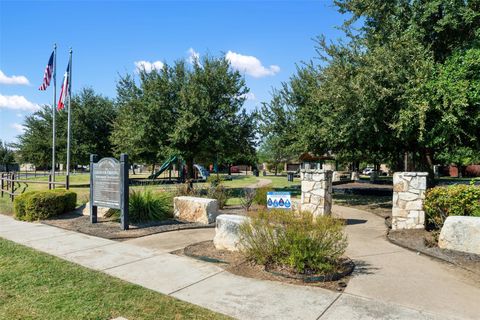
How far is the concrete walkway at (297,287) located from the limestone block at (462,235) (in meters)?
0.69

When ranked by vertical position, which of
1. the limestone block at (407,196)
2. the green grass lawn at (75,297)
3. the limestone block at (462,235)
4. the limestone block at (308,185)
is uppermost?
the limestone block at (308,185)

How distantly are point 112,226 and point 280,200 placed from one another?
4365 mm

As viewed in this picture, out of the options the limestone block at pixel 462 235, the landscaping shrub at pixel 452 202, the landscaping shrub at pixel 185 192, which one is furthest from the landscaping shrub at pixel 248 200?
the limestone block at pixel 462 235

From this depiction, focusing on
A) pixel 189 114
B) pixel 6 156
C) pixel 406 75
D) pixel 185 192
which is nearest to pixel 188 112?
pixel 189 114

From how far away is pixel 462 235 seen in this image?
6.33 meters

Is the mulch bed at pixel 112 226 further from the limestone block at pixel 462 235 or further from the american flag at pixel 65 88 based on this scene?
the american flag at pixel 65 88

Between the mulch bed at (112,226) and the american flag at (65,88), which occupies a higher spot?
the american flag at (65,88)

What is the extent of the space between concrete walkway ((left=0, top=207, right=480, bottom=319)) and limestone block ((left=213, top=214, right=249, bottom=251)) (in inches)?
30.9

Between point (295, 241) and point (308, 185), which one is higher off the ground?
point (308, 185)

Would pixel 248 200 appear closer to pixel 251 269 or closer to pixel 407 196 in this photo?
pixel 407 196

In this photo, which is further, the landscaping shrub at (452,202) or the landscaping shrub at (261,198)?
the landscaping shrub at (261,198)

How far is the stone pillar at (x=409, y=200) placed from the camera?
27.6 ft

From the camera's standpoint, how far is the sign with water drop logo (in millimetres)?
8559

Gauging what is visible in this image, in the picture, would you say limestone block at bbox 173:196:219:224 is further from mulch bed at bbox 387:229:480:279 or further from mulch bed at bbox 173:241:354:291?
mulch bed at bbox 387:229:480:279
